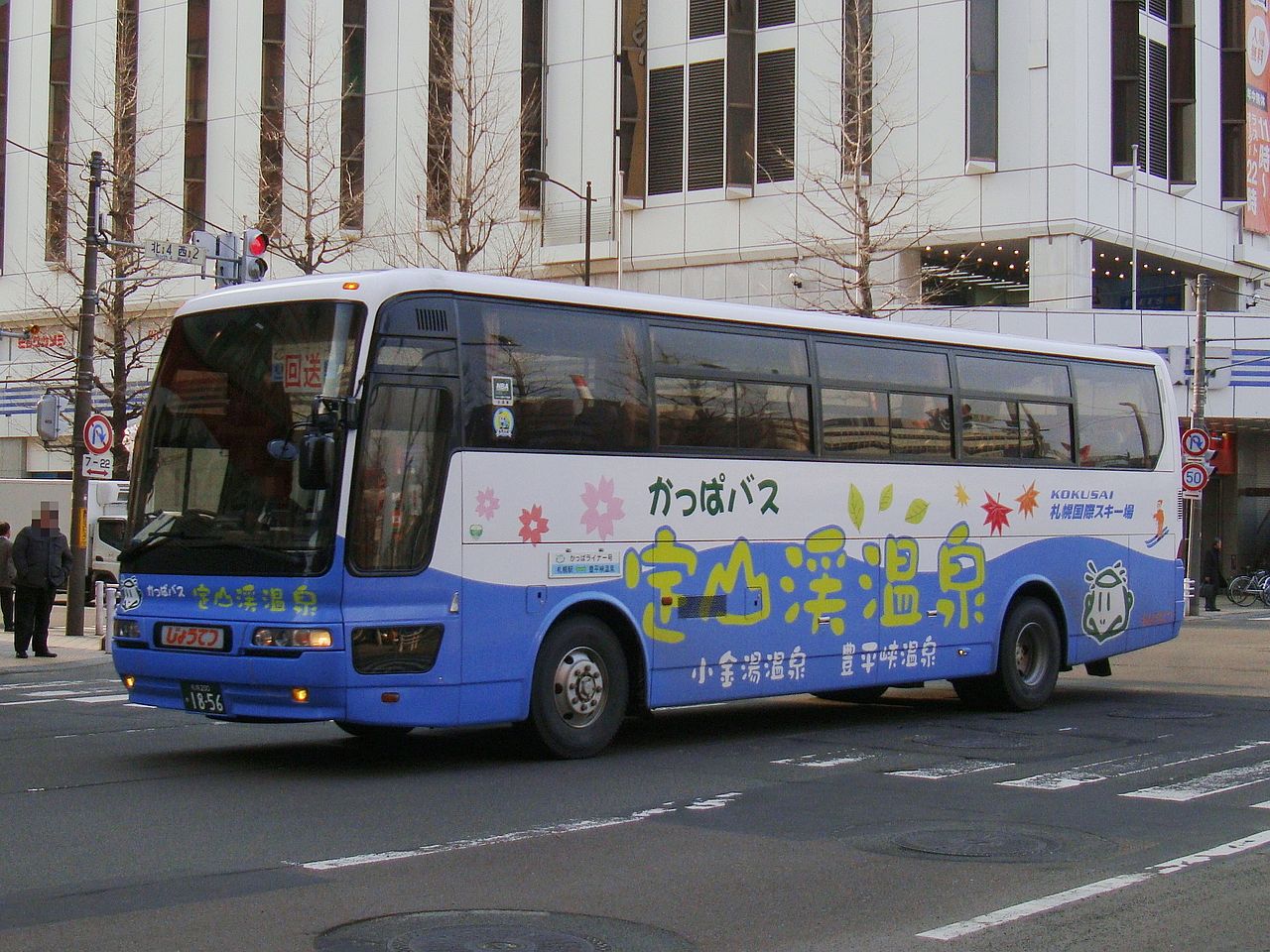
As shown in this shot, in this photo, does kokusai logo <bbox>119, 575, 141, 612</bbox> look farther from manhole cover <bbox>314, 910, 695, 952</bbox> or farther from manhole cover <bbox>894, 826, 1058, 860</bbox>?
manhole cover <bbox>894, 826, 1058, 860</bbox>

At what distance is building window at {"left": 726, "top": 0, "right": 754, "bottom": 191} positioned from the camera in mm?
43562

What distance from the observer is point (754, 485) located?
13297mm

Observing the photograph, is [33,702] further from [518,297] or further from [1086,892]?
[1086,892]

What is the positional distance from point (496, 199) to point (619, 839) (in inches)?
1468

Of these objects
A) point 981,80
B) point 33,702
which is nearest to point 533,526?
point 33,702

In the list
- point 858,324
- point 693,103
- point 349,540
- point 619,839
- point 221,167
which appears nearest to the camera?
point 619,839

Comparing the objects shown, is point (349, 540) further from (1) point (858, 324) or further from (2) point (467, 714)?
(1) point (858, 324)

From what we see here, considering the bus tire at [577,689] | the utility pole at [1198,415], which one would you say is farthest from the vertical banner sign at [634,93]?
the bus tire at [577,689]

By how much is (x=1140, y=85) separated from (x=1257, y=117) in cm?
629

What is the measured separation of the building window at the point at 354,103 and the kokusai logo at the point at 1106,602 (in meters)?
33.8

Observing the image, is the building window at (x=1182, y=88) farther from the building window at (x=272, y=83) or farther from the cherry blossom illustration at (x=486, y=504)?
the cherry blossom illustration at (x=486, y=504)

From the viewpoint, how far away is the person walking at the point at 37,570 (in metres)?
22.2

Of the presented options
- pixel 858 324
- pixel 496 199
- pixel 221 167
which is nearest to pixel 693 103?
pixel 496 199

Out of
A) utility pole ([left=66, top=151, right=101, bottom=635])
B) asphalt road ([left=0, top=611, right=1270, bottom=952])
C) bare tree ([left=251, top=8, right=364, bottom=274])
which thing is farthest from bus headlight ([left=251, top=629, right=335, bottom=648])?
bare tree ([left=251, top=8, right=364, bottom=274])
